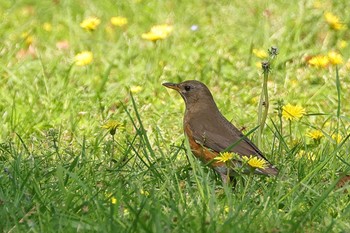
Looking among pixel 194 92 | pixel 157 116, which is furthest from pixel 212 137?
pixel 157 116

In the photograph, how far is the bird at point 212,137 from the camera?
526 centimetres

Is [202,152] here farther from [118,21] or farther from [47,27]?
[47,27]

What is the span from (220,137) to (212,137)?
5 cm

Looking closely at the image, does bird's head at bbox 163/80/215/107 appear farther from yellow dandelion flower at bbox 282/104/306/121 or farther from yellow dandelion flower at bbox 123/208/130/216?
yellow dandelion flower at bbox 123/208/130/216

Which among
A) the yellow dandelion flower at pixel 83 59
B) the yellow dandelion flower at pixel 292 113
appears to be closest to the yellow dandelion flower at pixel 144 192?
the yellow dandelion flower at pixel 292 113

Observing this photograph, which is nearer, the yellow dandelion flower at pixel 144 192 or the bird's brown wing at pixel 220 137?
the yellow dandelion flower at pixel 144 192

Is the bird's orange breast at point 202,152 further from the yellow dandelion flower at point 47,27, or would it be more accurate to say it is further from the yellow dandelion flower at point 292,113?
the yellow dandelion flower at point 47,27

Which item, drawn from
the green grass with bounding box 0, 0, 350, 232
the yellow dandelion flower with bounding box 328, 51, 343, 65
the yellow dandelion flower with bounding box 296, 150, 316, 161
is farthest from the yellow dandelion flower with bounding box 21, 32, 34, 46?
the yellow dandelion flower with bounding box 296, 150, 316, 161

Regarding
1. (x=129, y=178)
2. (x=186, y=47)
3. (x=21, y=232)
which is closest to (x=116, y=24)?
(x=186, y=47)

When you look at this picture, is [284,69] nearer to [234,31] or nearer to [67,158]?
[234,31]

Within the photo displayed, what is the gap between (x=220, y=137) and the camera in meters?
5.71

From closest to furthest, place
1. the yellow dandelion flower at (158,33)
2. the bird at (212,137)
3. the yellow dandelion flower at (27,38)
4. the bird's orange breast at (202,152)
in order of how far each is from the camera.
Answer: the bird at (212,137)
the bird's orange breast at (202,152)
the yellow dandelion flower at (158,33)
the yellow dandelion flower at (27,38)

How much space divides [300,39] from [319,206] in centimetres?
429

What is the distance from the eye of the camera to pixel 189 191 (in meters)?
4.88
